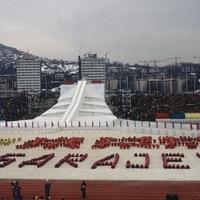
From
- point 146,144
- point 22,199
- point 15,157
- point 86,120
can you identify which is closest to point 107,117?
point 86,120

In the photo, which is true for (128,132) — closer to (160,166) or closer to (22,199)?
(160,166)

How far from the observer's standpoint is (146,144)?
163 feet

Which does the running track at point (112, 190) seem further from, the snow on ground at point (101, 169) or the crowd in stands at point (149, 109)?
the crowd in stands at point (149, 109)

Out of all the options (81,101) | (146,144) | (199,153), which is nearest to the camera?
(199,153)

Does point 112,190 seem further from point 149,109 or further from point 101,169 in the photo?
point 149,109

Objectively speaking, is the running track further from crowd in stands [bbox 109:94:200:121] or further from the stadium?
crowd in stands [bbox 109:94:200:121]

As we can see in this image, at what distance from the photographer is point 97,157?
44.2 metres

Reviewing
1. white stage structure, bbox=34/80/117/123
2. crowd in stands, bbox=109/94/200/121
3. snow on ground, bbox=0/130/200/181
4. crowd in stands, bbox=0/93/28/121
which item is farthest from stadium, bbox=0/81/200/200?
crowd in stands, bbox=0/93/28/121

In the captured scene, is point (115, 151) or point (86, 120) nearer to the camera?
point (115, 151)

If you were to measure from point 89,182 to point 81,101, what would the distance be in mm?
42055

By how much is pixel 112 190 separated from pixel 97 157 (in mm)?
13149

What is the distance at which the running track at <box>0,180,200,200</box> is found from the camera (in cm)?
2956

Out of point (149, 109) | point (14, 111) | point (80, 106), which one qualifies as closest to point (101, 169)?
point (80, 106)

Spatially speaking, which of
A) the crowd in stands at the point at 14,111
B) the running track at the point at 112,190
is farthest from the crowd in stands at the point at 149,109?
the running track at the point at 112,190
